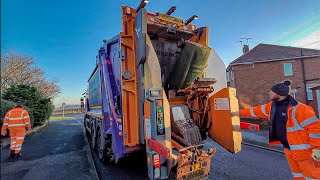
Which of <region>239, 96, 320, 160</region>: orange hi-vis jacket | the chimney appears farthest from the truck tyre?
the chimney

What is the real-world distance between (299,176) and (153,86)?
7.59 ft

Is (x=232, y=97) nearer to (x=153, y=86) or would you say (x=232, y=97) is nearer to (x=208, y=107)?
(x=208, y=107)

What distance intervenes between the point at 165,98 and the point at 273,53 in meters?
20.3

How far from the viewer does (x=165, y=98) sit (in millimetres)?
3020

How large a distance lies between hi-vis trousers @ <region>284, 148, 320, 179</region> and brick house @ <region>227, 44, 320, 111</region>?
17.6 metres

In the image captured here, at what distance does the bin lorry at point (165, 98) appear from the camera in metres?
2.96

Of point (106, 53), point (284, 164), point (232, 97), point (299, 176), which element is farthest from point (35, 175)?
point (284, 164)

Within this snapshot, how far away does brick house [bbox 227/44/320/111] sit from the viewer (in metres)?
18.2

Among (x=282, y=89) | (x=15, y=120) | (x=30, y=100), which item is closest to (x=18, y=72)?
(x=30, y=100)

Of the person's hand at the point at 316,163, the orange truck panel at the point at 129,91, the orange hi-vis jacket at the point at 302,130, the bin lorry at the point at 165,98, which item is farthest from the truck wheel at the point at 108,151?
the person's hand at the point at 316,163

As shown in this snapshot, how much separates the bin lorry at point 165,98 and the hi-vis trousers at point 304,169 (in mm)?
754

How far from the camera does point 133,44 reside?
3.46m

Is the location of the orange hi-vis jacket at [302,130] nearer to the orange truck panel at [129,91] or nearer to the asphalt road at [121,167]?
the asphalt road at [121,167]

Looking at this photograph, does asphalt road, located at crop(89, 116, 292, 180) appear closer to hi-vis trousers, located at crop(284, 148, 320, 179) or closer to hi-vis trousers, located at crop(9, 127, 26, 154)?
hi-vis trousers, located at crop(284, 148, 320, 179)
